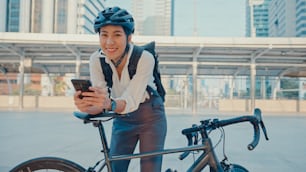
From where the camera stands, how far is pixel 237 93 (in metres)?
20.6

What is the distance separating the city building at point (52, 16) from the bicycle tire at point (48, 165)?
132ft

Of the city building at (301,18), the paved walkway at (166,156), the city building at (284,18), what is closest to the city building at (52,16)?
the city building at (284,18)

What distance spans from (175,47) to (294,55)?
7249 mm

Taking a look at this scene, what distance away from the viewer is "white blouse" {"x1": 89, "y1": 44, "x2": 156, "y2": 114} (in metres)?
1.32

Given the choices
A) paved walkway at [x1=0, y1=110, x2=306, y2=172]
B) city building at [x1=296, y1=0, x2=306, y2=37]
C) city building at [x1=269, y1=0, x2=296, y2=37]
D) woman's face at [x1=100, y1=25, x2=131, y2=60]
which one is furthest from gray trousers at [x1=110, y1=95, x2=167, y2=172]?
city building at [x1=296, y1=0, x2=306, y2=37]

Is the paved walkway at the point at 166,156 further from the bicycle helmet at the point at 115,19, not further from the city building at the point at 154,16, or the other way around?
the city building at the point at 154,16

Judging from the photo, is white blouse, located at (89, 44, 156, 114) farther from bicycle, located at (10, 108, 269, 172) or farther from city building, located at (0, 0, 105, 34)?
city building, located at (0, 0, 105, 34)

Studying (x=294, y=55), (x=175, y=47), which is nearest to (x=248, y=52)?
(x=294, y=55)

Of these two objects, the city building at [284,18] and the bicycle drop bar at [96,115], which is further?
the city building at [284,18]

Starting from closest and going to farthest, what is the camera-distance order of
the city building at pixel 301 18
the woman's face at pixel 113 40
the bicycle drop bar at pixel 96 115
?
the bicycle drop bar at pixel 96 115 → the woman's face at pixel 113 40 → the city building at pixel 301 18

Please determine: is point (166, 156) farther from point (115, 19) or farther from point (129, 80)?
point (115, 19)

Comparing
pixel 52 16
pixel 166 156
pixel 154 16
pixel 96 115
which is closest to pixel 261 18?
pixel 154 16

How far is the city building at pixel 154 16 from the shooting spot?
31891 millimetres

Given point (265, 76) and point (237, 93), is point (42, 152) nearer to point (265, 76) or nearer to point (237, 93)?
point (237, 93)
